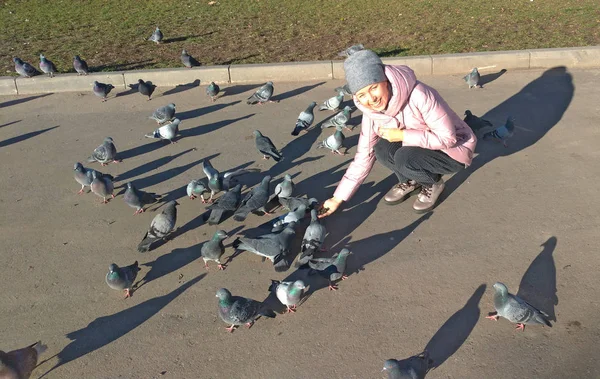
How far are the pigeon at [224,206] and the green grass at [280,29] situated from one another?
4.52 meters

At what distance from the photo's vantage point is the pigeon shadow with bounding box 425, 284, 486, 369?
356 cm

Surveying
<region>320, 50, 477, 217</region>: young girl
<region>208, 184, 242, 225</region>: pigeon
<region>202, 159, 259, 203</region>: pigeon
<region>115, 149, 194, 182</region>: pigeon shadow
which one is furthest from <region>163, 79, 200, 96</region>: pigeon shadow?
<region>320, 50, 477, 217</region>: young girl

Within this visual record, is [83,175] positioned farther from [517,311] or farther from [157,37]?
[157,37]

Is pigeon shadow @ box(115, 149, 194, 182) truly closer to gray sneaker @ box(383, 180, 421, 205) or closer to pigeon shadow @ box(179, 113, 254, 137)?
pigeon shadow @ box(179, 113, 254, 137)

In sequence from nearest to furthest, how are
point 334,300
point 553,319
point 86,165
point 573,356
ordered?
point 573,356, point 553,319, point 334,300, point 86,165

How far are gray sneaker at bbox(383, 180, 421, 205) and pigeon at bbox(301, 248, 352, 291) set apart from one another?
1.16 m

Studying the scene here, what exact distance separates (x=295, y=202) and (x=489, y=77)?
4640 mm

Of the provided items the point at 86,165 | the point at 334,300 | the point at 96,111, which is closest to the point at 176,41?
the point at 96,111

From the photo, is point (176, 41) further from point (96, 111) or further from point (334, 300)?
point (334, 300)

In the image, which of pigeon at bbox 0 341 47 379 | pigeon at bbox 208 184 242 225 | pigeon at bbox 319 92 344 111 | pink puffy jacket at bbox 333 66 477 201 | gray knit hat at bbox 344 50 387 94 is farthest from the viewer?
pigeon at bbox 319 92 344 111

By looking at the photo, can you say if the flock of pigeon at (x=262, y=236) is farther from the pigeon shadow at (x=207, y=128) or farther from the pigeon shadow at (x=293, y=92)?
the pigeon shadow at (x=293, y=92)

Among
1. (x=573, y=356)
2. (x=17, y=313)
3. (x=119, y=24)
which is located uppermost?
(x=573, y=356)

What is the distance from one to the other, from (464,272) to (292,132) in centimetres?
323

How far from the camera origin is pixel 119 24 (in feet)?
38.6
